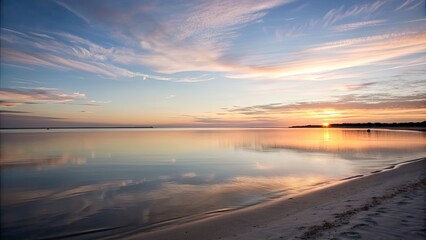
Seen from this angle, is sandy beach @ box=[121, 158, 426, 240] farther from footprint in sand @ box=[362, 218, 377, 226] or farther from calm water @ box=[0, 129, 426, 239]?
calm water @ box=[0, 129, 426, 239]

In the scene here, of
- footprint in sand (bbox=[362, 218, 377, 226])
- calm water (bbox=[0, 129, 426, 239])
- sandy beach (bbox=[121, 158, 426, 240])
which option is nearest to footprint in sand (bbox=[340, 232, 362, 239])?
sandy beach (bbox=[121, 158, 426, 240])

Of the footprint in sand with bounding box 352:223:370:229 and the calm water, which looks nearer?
the footprint in sand with bounding box 352:223:370:229

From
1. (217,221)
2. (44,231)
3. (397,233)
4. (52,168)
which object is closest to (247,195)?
(217,221)

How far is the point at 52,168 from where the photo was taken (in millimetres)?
22422

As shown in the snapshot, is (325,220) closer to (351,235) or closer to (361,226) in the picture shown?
(361,226)

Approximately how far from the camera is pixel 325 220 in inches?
352

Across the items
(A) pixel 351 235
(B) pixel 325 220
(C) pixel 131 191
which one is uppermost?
(A) pixel 351 235

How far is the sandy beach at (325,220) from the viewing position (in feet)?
24.6

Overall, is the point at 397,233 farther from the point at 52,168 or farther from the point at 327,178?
the point at 52,168

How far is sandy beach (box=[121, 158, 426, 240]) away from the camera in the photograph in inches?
295

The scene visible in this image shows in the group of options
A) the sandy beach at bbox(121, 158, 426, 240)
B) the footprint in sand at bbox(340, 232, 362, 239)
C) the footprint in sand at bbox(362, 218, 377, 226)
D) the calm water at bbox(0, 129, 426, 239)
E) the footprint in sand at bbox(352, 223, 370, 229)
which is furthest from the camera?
the calm water at bbox(0, 129, 426, 239)

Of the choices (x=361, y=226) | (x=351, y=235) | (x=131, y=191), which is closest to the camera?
(x=351, y=235)

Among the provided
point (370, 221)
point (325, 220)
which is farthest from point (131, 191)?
point (370, 221)

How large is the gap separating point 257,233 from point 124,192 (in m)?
8.74
